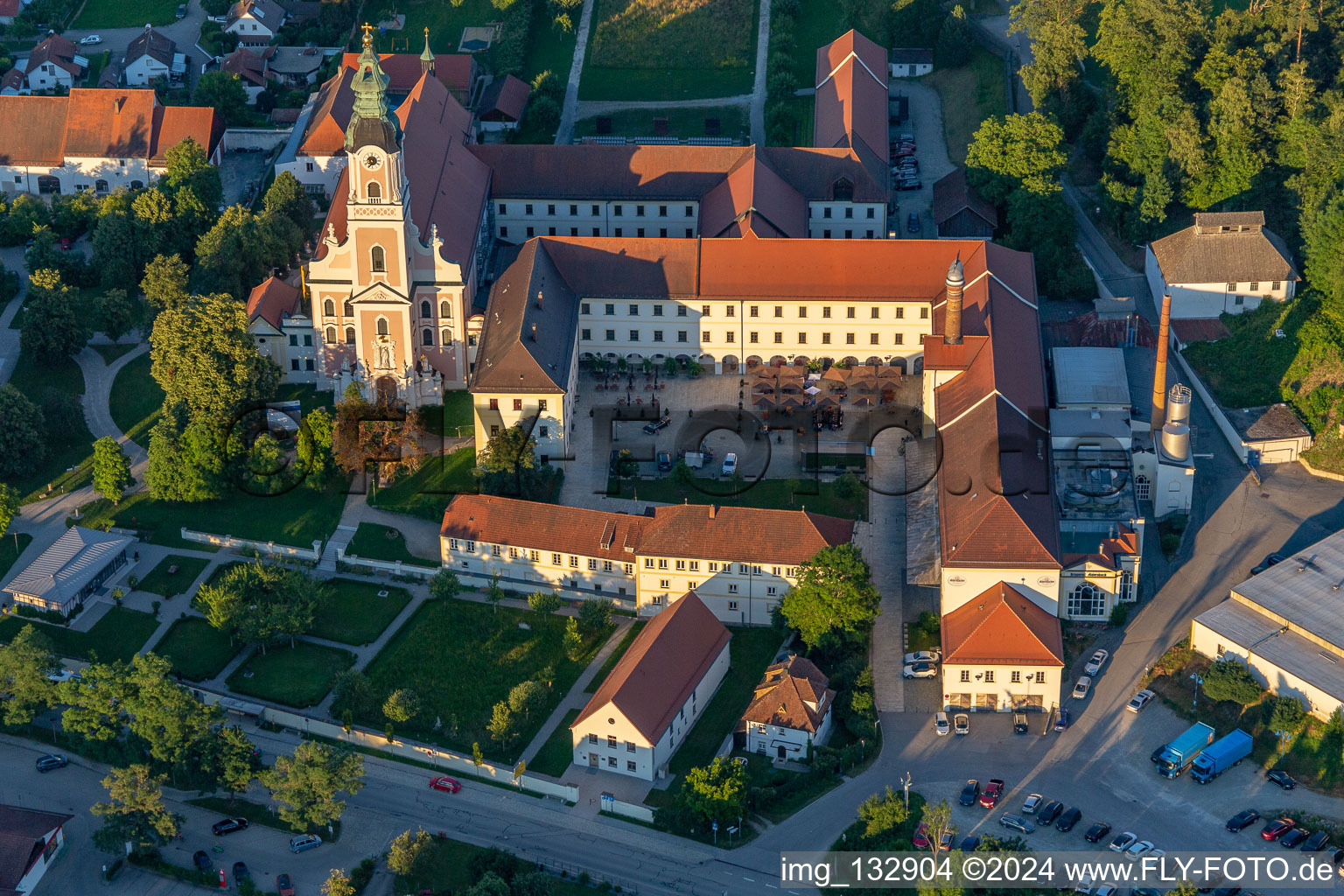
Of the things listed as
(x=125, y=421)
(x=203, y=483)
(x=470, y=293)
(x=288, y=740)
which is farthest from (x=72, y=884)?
(x=470, y=293)

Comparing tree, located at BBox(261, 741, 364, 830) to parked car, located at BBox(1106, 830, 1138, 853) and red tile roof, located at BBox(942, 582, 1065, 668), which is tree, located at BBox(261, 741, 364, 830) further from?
parked car, located at BBox(1106, 830, 1138, 853)

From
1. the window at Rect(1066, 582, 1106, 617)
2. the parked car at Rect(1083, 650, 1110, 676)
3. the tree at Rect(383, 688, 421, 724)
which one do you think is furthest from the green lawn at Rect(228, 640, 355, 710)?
the parked car at Rect(1083, 650, 1110, 676)

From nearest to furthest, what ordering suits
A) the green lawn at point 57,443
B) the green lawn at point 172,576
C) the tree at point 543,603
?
the tree at point 543,603 → the green lawn at point 172,576 → the green lawn at point 57,443

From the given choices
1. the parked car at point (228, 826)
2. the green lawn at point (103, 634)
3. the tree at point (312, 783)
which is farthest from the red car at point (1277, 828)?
the green lawn at point (103, 634)

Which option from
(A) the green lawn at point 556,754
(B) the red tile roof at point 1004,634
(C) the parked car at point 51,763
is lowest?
(C) the parked car at point 51,763

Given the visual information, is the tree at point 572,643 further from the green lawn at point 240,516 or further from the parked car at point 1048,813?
the parked car at point 1048,813

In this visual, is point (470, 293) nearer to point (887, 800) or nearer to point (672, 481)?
point (672, 481)
